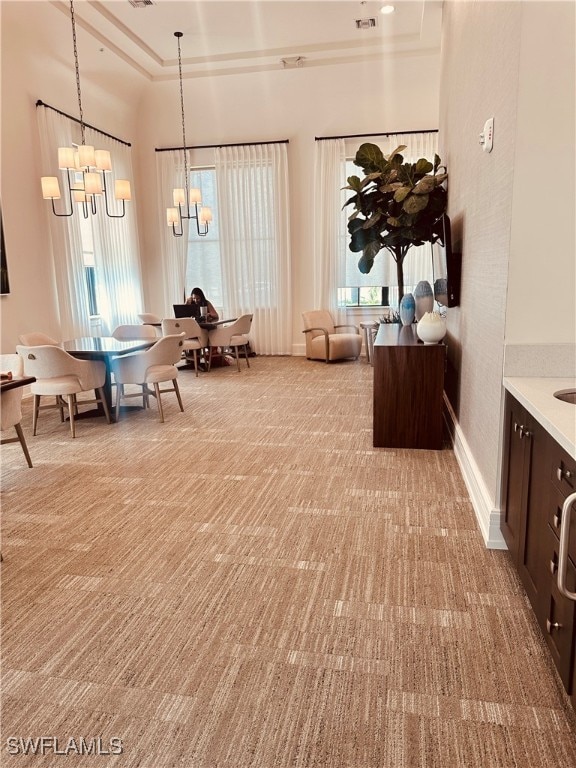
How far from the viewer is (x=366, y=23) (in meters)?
7.12

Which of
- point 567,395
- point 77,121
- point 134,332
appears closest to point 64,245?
point 134,332

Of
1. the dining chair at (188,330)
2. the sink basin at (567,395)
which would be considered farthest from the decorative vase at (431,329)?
the dining chair at (188,330)

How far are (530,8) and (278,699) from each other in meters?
2.86

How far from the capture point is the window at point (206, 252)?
948 centimetres

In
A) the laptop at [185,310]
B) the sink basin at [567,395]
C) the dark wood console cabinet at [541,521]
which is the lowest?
the dark wood console cabinet at [541,521]

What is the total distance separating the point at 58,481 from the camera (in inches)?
149

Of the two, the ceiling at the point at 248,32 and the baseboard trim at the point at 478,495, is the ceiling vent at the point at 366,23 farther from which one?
the baseboard trim at the point at 478,495

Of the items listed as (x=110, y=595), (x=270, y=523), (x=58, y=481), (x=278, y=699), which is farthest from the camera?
(x=58, y=481)

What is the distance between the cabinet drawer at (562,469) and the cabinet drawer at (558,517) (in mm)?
29

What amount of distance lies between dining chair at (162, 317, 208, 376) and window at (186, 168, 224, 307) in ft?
6.78

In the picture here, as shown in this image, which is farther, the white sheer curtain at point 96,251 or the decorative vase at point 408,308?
the white sheer curtain at point 96,251

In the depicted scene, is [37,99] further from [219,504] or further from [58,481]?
[219,504]

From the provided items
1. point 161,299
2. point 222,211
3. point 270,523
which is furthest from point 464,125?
point 161,299

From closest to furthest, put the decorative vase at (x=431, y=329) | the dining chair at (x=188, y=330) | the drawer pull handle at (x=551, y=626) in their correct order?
the drawer pull handle at (x=551, y=626)
the decorative vase at (x=431, y=329)
the dining chair at (x=188, y=330)
